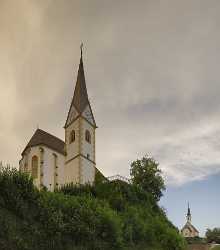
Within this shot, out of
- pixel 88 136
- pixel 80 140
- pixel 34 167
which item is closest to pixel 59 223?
pixel 34 167

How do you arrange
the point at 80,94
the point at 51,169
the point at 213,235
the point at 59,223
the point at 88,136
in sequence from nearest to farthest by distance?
the point at 59,223
the point at 51,169
the point at 88,136
the point at 80,94
the point at 213,235

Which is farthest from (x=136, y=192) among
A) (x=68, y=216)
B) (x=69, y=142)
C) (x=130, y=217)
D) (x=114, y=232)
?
(x=69, y=142)

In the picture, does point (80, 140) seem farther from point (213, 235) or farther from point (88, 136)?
point (213, 235)

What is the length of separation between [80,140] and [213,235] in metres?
57.9

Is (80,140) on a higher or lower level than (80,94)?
lower

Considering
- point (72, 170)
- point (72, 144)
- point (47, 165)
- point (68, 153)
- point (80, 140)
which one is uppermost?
point (80, 140)

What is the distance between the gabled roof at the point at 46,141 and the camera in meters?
58.8

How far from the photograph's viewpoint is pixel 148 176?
58500mm

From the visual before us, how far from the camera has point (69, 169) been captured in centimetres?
5850

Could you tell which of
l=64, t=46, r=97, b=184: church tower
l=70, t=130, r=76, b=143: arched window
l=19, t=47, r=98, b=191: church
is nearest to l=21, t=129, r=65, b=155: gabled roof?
l=19, t=47, r=98, b=191: church

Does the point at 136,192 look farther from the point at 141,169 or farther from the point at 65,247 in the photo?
the point at 141,169

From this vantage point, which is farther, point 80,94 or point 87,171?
point 80,94

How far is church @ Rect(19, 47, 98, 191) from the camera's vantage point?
56.9 meters

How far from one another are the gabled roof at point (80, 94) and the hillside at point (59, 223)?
2902 cm
